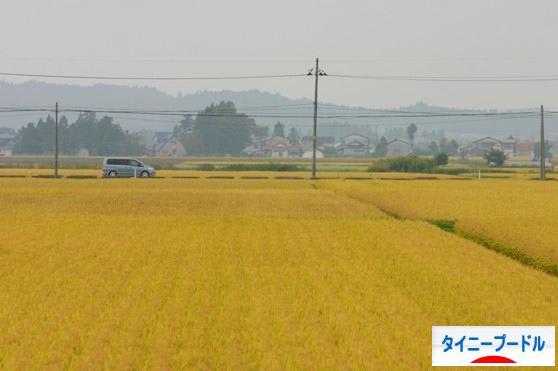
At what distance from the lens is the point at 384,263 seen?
18016 mm

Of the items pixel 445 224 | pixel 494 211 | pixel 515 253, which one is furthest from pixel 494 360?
pixel 494 211

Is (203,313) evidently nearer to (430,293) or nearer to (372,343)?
(372,343)

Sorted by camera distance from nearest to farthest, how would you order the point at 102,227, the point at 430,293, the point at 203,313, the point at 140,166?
the point at 203,313
the point at 430,293
the point at 102,227
the point at 140,166

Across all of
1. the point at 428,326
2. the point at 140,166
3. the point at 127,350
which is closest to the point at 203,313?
the point at 127,350

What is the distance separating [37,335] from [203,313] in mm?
2557

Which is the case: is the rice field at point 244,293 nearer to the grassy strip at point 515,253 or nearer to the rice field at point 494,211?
the grassy strip at point 515,253

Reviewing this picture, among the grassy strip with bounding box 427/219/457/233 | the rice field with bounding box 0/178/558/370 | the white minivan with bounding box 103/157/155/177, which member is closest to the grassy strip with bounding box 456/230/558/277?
the rice field with bounding box 0/178/558/370

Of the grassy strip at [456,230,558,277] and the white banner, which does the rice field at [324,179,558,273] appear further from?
the white banner

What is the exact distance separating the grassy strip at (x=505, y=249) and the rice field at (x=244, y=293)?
2.56 feet

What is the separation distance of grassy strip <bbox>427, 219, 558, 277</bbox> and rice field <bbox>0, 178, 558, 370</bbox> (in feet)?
2.56

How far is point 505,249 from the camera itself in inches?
877

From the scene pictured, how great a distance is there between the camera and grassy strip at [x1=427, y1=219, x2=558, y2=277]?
18.7m

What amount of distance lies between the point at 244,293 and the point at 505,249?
10695mm

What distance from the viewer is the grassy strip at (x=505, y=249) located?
1868 centimetres
